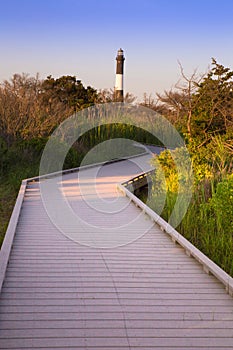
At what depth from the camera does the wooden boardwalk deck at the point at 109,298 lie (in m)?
2.78

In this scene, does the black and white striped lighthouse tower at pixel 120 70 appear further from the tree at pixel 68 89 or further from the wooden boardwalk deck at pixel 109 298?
the wooden boardwalk deck at pixel 109 298

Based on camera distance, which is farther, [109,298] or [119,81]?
[119,81]

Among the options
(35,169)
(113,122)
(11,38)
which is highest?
(11,38)

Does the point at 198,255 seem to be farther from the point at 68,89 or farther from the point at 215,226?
the point at 68,89

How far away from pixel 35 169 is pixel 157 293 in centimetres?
716

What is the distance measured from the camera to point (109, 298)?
→ 336cm

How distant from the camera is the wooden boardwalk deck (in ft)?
9.12

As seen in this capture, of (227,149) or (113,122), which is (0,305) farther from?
(113,122)

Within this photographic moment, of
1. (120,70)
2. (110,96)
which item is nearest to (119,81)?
(120,70)

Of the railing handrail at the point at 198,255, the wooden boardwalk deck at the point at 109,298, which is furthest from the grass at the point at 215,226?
the wooden boardwalk deck at the point at 109,298

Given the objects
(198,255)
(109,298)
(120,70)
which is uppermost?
(120,70)

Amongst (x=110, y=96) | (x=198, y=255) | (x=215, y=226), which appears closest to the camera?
(x=198, y=255)

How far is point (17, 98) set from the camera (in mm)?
12312

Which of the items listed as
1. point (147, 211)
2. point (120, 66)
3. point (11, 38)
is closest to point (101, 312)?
point (147, 211)
